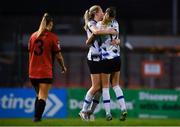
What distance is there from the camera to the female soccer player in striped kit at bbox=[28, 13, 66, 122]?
14.0 meters

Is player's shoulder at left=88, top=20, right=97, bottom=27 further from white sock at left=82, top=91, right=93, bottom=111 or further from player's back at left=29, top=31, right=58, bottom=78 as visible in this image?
white sock at left=82, top=91, right=93, bottom=111

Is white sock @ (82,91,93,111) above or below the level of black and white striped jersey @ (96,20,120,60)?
below

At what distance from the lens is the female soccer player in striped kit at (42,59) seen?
14000 mm

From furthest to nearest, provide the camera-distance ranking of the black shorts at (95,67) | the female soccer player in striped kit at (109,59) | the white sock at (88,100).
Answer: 1. the white sock at (88,100)
2. the black shorts at (95,67)
3. the female soccer player in striped kit at (109,59)

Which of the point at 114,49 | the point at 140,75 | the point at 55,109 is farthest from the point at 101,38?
the point at 140,75

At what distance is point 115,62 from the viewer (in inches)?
554

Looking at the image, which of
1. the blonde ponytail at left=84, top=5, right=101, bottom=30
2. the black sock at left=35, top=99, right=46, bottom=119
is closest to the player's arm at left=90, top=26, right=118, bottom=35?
the blonde ponytail at left=84, top=5, right=101, bottom=30

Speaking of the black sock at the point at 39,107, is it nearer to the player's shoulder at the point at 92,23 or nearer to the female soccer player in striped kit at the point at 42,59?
the female soccer player in striped kit at the point at 42,59

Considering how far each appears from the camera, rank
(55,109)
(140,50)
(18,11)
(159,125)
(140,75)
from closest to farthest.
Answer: (159,125) → (55,109) → (140,75) → (140,50) → (18,11)

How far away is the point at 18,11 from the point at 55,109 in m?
16.6

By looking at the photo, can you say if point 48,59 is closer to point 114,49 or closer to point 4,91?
point 114,49

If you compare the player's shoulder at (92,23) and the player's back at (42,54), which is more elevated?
the player's shoulder at (92,23)

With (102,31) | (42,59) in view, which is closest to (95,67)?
(102,31)

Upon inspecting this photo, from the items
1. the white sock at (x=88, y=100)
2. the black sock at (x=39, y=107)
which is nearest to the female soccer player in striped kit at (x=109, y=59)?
the white sock at (x=88, y=100)
